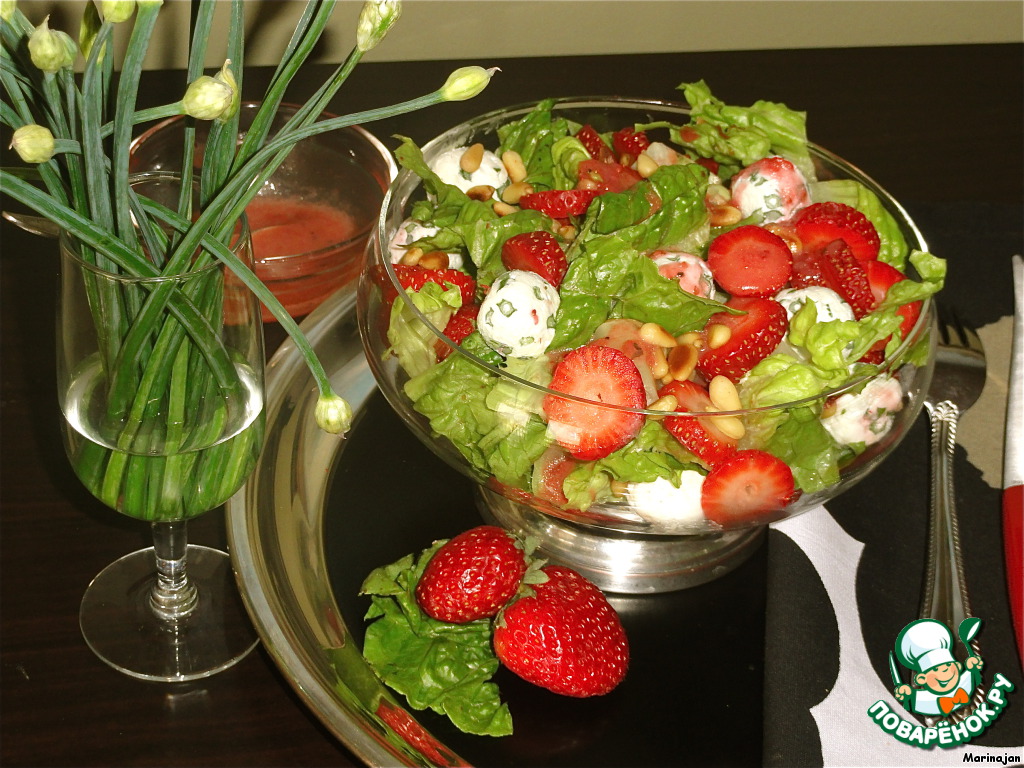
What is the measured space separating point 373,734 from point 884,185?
1.07 metres

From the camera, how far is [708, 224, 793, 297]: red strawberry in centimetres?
96

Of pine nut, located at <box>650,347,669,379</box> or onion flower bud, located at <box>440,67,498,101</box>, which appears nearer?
onion flower bud, located at <box>440,67,498,101</box>

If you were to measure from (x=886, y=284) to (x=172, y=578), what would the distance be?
0.71 m

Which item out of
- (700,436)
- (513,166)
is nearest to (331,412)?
(700,436)

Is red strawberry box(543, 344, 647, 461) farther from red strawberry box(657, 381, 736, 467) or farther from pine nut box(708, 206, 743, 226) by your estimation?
pine nut box(708, 206, 743, 226)

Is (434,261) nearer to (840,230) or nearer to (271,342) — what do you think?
(271,342)

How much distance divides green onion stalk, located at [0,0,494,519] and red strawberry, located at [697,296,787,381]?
1.17 feet

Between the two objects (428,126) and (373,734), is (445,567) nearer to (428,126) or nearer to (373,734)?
(373,734)

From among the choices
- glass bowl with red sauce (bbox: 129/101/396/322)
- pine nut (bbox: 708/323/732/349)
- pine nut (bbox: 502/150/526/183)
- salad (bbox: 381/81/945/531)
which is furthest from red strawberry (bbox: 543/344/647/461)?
glass bowl with red sauce (bbox: 129/101/396/322)

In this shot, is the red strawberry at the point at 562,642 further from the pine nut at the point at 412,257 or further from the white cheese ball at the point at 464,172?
the white cheese ball at the point at 464,172

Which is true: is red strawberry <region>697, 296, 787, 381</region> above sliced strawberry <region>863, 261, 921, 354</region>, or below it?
below

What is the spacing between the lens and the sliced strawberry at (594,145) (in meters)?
1.12

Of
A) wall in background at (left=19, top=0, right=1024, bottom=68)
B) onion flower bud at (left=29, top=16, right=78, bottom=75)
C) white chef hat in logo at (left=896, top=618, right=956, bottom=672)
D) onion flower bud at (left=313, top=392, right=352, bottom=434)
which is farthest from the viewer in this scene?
wall in background at (left=19, top=0, right=1024, bottom=68)

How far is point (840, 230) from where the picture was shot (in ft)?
3.36
